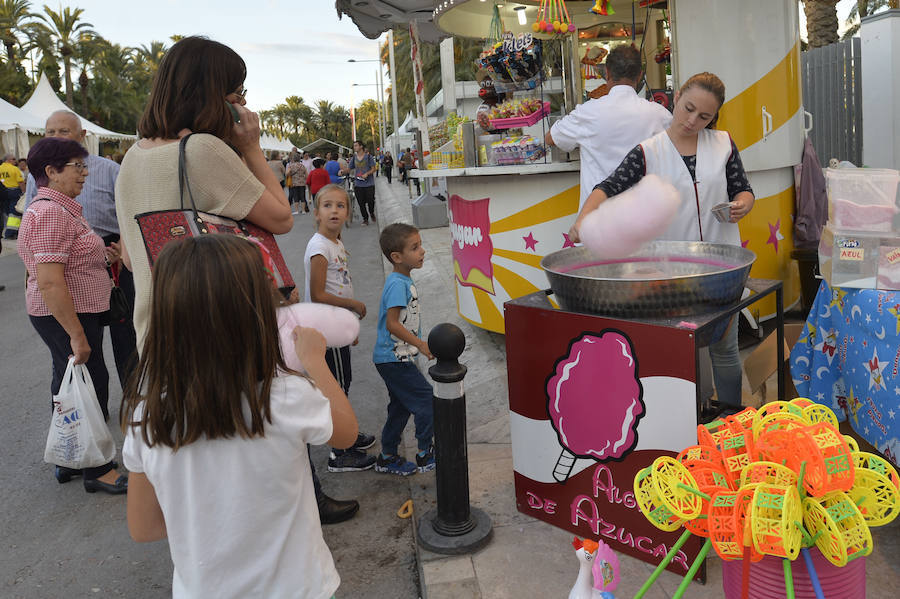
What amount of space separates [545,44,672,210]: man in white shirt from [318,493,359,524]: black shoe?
7.04 ft

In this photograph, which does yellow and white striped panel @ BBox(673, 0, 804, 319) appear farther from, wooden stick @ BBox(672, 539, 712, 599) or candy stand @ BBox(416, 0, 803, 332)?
wooden stick @ BBox(672, 539, 712, 599)

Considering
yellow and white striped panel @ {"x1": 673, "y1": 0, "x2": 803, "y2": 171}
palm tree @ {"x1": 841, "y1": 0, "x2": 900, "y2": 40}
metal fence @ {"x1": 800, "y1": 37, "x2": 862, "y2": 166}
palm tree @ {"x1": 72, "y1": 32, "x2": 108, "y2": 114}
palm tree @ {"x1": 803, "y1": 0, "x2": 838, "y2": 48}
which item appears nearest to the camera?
yellow and white striped panel @ {"x1": 673, "y1": 0, "x2": 803, "y2": 171}

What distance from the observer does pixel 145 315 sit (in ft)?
8.19

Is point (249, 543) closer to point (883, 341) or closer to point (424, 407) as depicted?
point (424, 407)

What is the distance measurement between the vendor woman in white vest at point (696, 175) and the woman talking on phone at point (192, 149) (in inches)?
58.0

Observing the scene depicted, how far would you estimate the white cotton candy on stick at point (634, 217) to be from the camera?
7.75 ft

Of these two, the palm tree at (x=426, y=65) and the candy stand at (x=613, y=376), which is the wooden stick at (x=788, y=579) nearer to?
the candy stand at (x=613, y=376)

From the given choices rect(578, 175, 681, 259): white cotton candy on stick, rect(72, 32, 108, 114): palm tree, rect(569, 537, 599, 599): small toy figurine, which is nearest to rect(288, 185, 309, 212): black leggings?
rect(578, 175, 681, 259): white cotton candy on stick

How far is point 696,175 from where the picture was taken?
10.5ft

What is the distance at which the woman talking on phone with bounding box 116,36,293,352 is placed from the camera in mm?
2336

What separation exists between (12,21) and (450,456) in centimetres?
4383

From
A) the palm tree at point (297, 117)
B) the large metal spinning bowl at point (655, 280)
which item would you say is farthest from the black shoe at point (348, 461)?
the palm tree at point (297, 117)

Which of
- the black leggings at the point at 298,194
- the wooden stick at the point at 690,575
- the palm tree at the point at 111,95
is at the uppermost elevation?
the palm tree at the point at 111,95

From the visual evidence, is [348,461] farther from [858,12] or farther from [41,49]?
[41,49]
